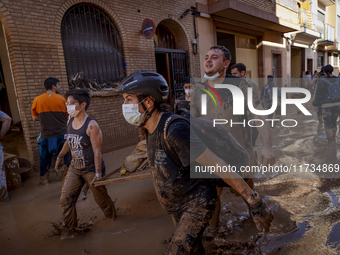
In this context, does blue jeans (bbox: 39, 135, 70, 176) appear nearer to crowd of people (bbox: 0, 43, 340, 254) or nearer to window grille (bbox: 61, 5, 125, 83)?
crowd of people (bbox: 0, 43, 340, 254)

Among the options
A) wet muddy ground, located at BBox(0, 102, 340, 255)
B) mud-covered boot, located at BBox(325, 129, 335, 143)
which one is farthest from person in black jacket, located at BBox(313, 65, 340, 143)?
wet muddy ground, located at BBox(0, 102, 340, 255)

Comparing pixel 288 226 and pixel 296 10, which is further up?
pixel 296 10

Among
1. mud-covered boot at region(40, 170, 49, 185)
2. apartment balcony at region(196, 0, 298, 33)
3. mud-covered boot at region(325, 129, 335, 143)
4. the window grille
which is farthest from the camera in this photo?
apartment balcony at region(196, 0, 298, 33)

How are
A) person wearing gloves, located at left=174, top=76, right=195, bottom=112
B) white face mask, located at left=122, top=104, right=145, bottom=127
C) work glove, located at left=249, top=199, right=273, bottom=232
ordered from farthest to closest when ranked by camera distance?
person wearing gloves, located at left=174, top=76, right=195, bottom=112
white face mask, located at left=122, top=104, right=145, bottom=127
work glove, located at left=249, top=199, right=273, bottom=232

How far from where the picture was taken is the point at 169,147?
5.39 feet

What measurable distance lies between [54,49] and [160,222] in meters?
5.07

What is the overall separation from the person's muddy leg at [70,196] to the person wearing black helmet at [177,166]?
5.71 feet

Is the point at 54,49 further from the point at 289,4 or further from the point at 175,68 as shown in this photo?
the point at 289,4

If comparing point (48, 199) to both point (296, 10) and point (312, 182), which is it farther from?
point (296, 10)

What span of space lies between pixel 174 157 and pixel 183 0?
30.1ft

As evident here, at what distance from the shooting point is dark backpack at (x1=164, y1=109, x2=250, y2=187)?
5.57 feet

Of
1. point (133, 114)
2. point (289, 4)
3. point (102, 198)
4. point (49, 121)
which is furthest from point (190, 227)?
point (289, 4)

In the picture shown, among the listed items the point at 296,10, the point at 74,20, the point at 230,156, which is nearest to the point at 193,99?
the point at 230,156

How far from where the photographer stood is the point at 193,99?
307cm
